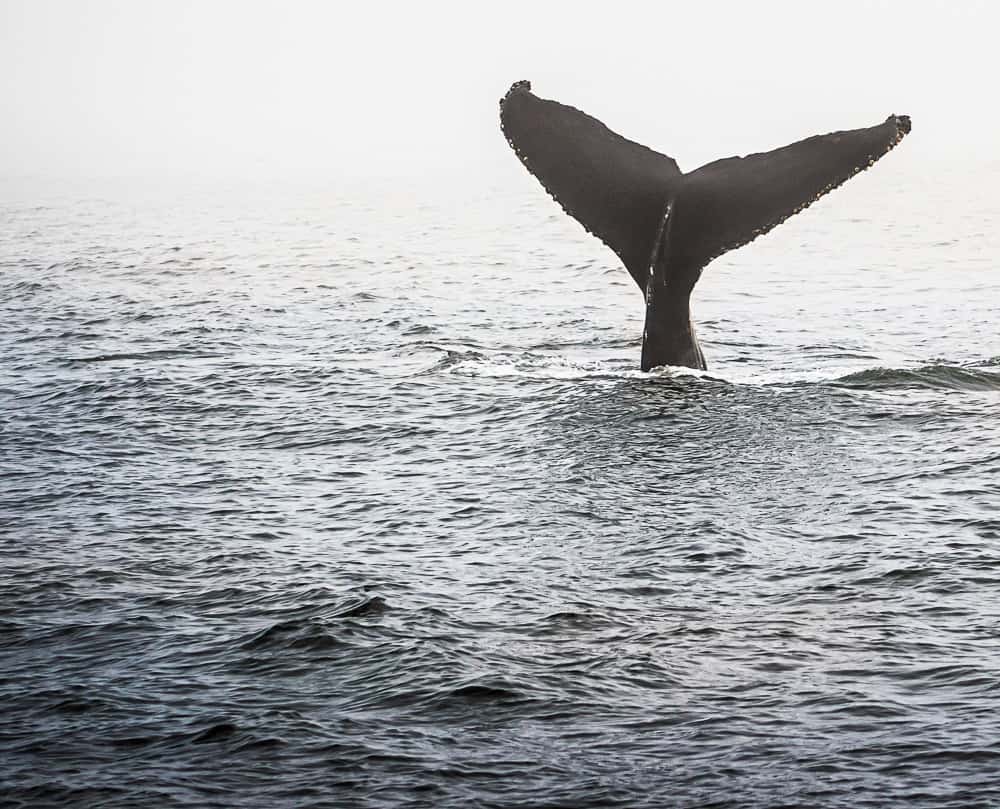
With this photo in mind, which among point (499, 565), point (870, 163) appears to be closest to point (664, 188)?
point (870, 163)

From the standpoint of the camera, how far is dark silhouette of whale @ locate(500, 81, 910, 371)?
1112 cm

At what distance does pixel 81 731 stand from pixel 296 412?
6061mm

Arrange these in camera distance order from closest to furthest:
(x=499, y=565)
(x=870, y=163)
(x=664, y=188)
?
1. (x=499, y=565)
2. (x=870, y=163)
3. (x=664, y=188)

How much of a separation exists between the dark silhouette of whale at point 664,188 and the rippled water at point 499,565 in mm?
992

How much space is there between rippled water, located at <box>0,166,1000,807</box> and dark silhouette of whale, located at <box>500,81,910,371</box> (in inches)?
39.1

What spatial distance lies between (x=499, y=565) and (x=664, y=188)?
14.3 feet

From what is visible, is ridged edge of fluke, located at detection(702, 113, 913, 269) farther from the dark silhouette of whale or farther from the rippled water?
the rippled water

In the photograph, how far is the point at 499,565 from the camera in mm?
7969

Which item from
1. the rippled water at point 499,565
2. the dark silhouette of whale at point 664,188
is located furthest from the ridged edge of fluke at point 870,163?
the rippled water at point 499,565

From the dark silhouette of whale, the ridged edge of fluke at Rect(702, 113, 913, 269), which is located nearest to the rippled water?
the dark silhouette of whale

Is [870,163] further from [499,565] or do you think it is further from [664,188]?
[499,565]

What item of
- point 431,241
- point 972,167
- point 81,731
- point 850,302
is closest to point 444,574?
point 81,731

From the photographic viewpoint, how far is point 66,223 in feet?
115

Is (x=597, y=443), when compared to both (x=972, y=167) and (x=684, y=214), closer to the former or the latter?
(x=684, y=214)
